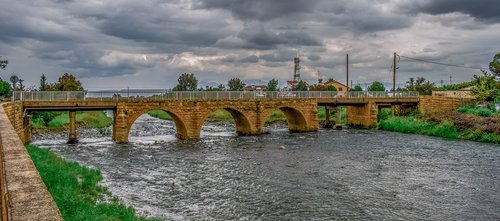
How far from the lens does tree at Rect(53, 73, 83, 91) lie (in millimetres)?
75688

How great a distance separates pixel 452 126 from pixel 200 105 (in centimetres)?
2950

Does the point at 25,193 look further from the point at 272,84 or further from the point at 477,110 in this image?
the point at 272,84

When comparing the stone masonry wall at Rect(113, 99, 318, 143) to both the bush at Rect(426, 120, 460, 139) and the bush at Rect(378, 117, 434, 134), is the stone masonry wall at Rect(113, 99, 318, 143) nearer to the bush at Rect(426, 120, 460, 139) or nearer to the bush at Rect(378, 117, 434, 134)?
the bush at Rect(378, 117, 434, 134)

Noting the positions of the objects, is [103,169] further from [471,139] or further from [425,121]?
[425,121]

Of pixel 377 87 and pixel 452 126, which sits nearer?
pixel 452 126

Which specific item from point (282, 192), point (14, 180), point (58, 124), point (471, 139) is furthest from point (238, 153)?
point (58, 124)

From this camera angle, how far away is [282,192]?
21797 mm

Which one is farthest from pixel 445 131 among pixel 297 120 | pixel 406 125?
pixel 297 120

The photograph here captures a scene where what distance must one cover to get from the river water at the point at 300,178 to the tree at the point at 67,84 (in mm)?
35018

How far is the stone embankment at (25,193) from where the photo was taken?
5.25 meters

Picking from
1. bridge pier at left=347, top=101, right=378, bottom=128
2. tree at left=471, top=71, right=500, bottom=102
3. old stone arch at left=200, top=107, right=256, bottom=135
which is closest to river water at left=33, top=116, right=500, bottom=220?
old stone arch at left=200, top=107, right=256, bottom=135

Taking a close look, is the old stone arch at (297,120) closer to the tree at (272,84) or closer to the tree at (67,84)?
the tree at (67,84)

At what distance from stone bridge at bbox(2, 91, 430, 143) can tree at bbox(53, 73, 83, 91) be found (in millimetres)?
35363

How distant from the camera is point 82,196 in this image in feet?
60.6
